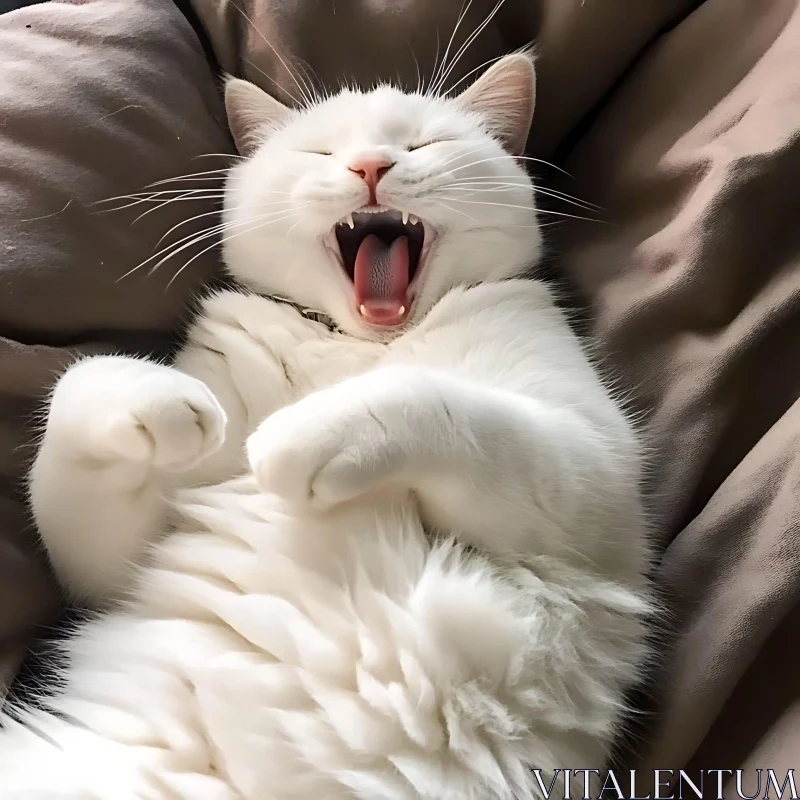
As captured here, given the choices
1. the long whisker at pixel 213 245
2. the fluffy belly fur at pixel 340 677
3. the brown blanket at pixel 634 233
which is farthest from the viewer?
the long whisker at pixel 213 245

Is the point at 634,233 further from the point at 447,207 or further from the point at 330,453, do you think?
the point at 330,453

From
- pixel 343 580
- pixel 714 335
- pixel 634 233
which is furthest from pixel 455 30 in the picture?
pixel 343 580

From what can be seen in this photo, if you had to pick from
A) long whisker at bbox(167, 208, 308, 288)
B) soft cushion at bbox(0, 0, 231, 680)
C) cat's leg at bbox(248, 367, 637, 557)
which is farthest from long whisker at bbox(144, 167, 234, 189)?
cat's leg at bbox(248, 367, 637, 557)

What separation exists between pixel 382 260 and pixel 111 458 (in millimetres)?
553

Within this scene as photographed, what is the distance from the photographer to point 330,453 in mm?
760

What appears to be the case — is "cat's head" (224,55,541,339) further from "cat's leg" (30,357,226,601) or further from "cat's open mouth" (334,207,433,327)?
"cat's leg" (30,357,226,601)

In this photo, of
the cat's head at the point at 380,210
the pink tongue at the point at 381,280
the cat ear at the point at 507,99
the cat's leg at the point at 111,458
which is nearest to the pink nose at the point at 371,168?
the cat's head at the point at 380,210

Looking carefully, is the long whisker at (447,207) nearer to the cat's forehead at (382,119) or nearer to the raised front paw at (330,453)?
the cat's forehead at (382,119)

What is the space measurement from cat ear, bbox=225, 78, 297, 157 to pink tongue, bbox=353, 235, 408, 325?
1.13 feet

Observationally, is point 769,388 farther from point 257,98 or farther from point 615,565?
point 257,98

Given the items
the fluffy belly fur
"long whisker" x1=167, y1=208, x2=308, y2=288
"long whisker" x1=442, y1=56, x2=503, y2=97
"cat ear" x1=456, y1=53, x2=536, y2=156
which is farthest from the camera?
"long whisker" x1=442, y1=56, x2=503, y2=97

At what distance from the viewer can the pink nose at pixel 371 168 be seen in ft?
3.65

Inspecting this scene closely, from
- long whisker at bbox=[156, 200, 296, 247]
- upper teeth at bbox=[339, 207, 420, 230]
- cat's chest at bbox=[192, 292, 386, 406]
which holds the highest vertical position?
upper teeth at bbox=[339, 207, 420, 230]

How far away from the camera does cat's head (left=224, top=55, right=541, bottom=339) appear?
44.6 inches
